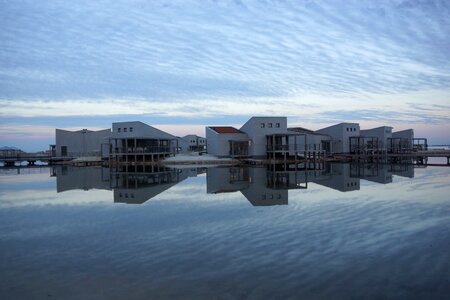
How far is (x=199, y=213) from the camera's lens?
623 inches

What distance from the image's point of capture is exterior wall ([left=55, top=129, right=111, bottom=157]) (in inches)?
2589

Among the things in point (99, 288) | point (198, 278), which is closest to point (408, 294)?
point (198, 278)

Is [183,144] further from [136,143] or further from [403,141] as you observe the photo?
[403,141]

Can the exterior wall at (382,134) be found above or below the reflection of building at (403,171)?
above

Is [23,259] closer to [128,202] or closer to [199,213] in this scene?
[199,213]

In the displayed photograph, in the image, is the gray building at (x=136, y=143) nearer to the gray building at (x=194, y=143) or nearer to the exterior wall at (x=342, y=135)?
the gray building at (x=194, y=143)

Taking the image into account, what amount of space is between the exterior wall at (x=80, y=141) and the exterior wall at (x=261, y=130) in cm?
2680

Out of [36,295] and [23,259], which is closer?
[36,295]

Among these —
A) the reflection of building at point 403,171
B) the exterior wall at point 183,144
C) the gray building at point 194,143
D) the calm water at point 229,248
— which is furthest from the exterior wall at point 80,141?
the calm water at point 229,248

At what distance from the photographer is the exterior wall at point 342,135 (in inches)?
2594

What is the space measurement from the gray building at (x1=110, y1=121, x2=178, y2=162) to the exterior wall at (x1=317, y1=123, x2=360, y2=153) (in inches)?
1179

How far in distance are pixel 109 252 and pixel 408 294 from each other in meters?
7.18

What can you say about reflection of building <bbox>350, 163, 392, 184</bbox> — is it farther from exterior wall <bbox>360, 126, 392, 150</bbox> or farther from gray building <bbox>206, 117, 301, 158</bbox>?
exterior wall <bbox>360, 126, 392, 150</bbox>

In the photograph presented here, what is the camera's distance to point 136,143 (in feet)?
186
